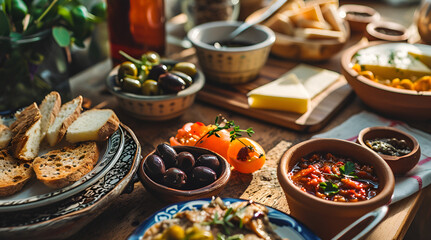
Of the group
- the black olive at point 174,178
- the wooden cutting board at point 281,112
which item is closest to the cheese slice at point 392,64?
the wooden cutting board at point 281,112

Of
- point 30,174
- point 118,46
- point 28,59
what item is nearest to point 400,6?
point 118,46

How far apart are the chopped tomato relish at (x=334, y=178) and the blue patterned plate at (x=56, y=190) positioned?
0.49m

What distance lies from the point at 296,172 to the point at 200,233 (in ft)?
1.31

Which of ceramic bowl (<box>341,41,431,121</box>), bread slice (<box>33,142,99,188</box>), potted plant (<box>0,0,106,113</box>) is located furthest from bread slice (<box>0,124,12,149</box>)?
ceramic bowl (<box>341,41,431,121</box>)

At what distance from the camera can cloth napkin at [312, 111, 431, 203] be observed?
1.15 meters

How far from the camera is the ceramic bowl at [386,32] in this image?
192cm

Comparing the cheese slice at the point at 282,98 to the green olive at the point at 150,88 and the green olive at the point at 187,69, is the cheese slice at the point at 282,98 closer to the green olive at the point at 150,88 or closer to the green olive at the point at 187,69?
the green olive at the point at 187,69

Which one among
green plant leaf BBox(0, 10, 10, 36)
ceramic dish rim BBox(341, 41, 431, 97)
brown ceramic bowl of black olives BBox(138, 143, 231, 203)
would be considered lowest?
brown ceramic bowl of black olives BBox(138, 143, 231, 203)

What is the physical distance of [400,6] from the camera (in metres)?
3.07

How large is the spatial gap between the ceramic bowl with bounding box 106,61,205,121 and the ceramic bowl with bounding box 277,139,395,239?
50 cm

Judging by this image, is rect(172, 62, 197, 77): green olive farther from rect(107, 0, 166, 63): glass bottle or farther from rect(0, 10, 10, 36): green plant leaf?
rect(0, 10, 10, 36): green plant leaf

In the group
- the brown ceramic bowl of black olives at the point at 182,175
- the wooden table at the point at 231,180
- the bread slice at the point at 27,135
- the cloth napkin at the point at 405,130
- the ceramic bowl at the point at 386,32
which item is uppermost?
the ceramic bowl at the point at 386,32

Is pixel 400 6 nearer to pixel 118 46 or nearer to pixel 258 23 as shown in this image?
pixel 258 23

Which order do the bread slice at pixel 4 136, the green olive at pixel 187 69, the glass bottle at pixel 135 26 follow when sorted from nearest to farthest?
the bread slice at pixel 4 136
the green olive at pixel 187 69
the glass bottle at pixel 135 26
